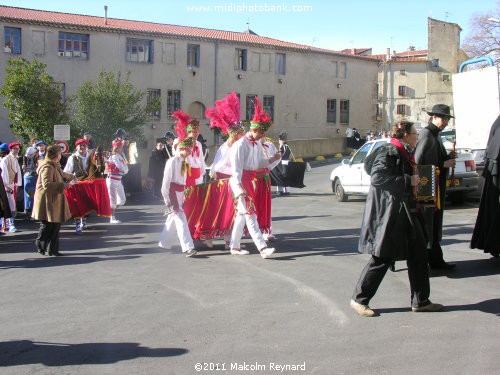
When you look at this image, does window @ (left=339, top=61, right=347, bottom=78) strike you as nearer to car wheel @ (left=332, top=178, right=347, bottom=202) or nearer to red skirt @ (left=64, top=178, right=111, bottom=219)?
car wheel @ (left=332, top=178, right=347, bottom=202)

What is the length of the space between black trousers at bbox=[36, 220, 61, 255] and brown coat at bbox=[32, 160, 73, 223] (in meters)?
0.10

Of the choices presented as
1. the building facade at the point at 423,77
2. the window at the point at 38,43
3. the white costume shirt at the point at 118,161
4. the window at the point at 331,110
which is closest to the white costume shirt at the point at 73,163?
the white costume shirt at the point at 118,161

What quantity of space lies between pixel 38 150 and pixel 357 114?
145 feet

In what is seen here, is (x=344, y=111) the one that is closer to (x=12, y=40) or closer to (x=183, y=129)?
(x=12, y=40)

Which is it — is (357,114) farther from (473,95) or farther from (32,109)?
(473,95)

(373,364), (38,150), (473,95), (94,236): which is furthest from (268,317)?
(38,150)

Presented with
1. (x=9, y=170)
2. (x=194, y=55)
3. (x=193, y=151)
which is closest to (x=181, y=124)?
(x=193, y=151)

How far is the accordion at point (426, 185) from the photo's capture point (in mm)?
6078

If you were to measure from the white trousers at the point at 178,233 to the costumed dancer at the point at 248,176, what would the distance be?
0.69 meters

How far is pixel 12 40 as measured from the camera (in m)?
37.8

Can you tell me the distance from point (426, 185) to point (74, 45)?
36913 millimetres

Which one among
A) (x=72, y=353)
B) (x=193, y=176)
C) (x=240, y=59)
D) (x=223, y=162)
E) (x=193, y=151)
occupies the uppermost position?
A: (x=240, y=59)

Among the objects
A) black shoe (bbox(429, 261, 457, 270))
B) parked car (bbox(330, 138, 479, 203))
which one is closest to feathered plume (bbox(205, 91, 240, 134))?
black shoe (bbox(429, 261, 457, 270))

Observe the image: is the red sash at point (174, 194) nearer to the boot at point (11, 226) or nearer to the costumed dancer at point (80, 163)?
the costumed dancer at point (80, 163)
